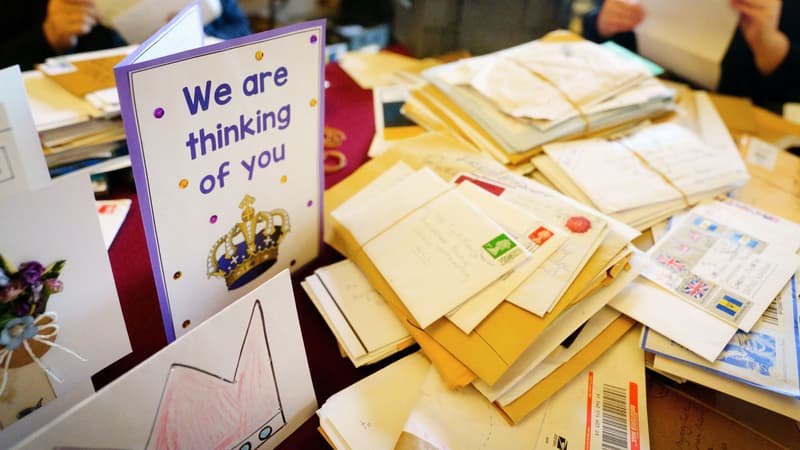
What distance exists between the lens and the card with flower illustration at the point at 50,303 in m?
0.48

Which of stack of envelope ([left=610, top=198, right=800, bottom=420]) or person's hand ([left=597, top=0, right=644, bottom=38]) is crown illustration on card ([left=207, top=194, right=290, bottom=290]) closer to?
stack of envelope ([left=610, top=198, right=800, bottom=420])

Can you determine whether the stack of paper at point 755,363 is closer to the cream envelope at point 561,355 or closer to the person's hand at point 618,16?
the cream envelope at point 561,355

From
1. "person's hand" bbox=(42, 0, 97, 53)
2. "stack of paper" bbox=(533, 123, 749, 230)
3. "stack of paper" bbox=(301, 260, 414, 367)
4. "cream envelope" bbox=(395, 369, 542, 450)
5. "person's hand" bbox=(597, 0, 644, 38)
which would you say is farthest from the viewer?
"person's hand" bbox=(597, 0, 644, 38)

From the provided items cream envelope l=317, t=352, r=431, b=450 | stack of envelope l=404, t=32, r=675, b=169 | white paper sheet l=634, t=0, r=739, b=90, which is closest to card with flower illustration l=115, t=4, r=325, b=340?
cream envelope l=317, t=352, r=431, b=450

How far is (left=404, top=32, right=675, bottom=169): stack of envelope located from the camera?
1.07 meters

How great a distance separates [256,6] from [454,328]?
2.84 metres

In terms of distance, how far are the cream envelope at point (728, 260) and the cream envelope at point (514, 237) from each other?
Answer: 18cm

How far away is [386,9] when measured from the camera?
225 cm

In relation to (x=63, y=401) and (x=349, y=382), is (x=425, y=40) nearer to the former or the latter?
(x=349, y=382)

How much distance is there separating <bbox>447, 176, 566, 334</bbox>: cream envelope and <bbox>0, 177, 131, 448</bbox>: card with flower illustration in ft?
1.39

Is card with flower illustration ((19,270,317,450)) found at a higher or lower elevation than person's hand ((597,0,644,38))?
lower

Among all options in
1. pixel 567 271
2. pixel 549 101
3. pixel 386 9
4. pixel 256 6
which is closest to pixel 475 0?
pixel 549 101

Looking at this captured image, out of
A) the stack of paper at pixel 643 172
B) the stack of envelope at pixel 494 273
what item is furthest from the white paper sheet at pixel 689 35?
the stack of envelope at pixel 494 273

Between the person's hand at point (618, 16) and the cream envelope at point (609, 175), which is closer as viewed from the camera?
the cream envelope at point (609, 175)
